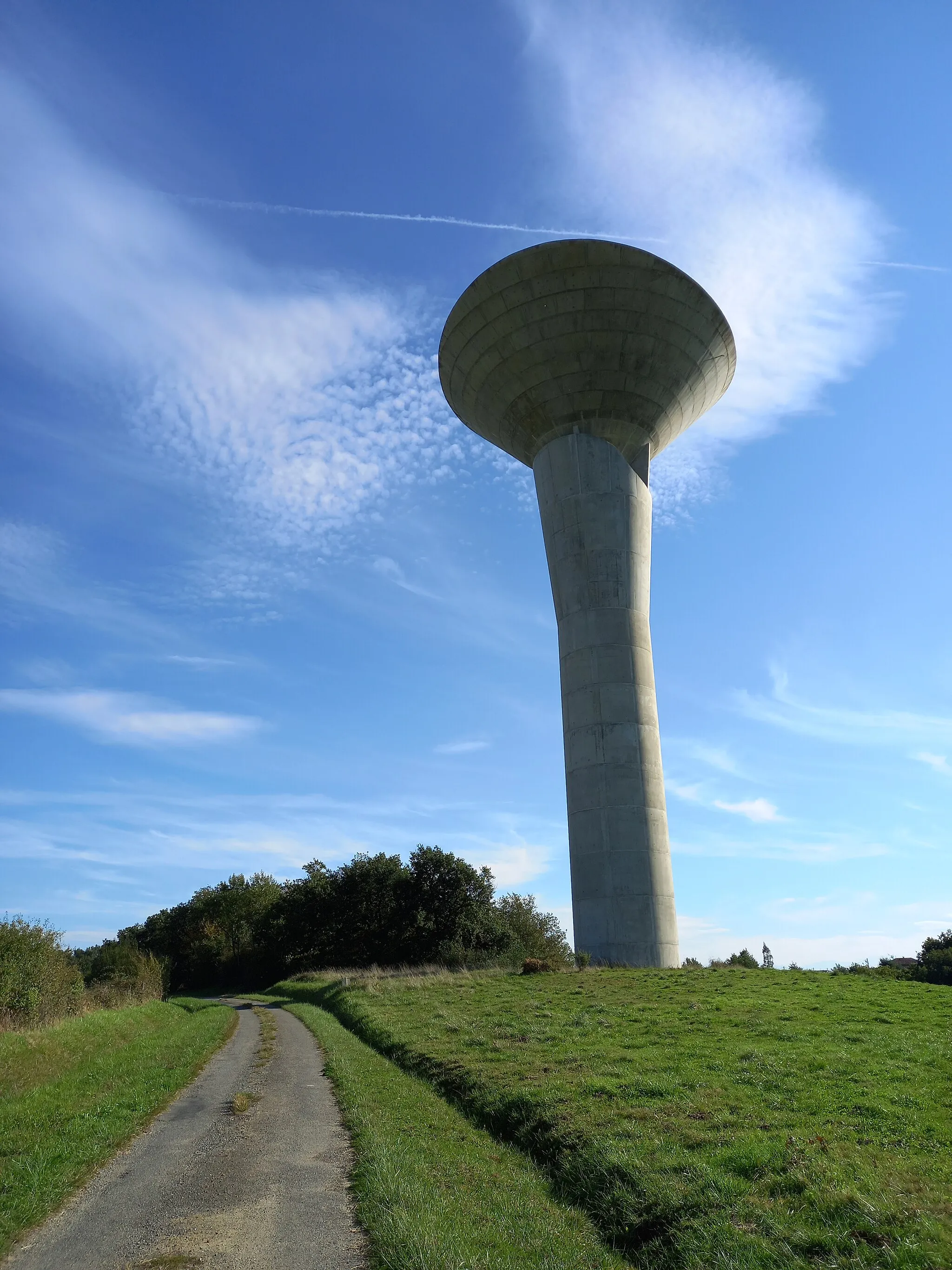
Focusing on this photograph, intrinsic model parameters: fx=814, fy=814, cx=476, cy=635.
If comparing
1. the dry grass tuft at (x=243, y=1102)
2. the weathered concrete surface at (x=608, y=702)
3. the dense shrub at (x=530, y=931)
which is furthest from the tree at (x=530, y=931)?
the dry grass tuft at (x=243, y=1102)

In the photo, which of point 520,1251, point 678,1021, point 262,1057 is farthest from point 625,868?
point 520,1251

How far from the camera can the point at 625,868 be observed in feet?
89.9

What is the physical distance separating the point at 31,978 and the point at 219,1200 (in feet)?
54.0

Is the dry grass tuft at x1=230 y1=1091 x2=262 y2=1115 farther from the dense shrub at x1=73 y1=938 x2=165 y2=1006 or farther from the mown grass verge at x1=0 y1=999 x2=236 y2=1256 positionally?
the dense shrub at x1=73 y1=938 x2=165 y2=1006

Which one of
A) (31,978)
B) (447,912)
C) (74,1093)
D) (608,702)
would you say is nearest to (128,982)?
(31,978)

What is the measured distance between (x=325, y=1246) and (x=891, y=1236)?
4.00 m

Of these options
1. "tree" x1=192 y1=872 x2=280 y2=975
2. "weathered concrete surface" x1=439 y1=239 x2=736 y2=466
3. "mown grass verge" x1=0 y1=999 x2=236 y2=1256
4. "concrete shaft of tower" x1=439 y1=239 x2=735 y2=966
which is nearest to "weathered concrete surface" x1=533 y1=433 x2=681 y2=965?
"concrete shaft of tower" x1=439 y1=239 x2=735 y2=966

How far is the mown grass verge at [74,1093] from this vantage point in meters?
7.51

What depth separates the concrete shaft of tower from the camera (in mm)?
27766

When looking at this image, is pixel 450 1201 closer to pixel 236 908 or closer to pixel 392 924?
pixel 392 924

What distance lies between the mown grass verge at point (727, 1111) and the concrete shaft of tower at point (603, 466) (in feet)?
29.6

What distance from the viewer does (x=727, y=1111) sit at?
859 cm

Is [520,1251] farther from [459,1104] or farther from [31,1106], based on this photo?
[31,1106]

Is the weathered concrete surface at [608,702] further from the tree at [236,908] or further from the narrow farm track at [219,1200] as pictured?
the tree at [236,908]
